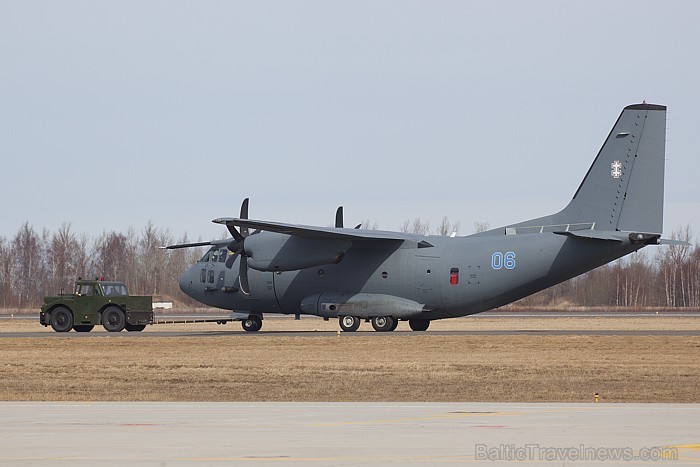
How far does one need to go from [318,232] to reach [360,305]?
12.8ft

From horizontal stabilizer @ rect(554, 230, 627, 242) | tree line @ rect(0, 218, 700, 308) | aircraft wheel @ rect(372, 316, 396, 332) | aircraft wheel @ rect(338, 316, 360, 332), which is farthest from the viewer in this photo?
tree line @ rect(0, 218, 700, 308)

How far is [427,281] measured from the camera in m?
44.7

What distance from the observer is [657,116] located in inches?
1630

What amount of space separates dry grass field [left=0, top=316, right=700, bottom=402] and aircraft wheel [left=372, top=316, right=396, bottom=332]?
147 inches

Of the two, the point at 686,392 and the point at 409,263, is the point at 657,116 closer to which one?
the point at 409,263

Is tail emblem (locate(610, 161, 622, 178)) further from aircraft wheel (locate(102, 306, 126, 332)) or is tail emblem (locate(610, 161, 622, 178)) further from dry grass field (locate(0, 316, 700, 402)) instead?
aircraft wheel (locate(102, 306, 126, 332))

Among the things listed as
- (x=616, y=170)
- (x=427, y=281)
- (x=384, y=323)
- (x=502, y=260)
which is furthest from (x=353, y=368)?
(x=616, y=170)

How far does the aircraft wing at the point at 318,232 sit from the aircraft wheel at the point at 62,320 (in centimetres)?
948

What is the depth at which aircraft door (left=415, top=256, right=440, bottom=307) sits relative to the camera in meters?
44.6

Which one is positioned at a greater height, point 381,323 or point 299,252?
point 299,252

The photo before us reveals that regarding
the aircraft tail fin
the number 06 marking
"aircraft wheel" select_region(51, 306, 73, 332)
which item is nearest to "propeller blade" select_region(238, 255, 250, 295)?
"aircraft wheel" select_region(51, 306, 73, 332)

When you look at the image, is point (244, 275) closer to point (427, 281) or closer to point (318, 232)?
point (318, 232)
